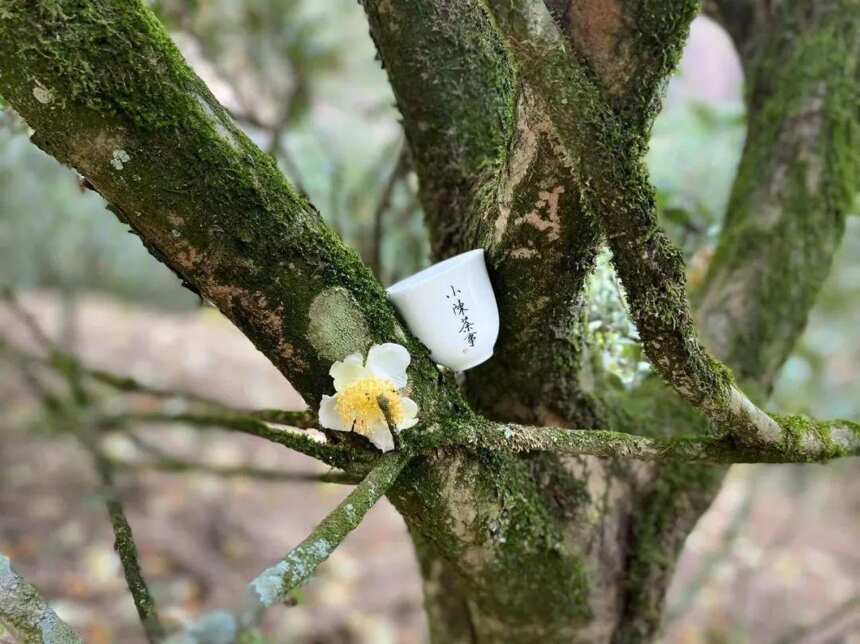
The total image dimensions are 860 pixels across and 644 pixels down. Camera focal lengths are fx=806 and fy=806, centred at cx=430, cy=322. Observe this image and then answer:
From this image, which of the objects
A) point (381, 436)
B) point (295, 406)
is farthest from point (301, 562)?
point (295, 406)

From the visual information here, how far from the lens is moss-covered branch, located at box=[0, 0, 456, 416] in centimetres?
70

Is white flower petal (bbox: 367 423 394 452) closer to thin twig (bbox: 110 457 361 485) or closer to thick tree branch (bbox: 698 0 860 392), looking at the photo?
thin twig (bbox: 110 457 361 485)

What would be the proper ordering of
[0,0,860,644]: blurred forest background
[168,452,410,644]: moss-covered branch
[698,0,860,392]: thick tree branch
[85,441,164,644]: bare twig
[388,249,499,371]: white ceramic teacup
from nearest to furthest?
[168,452,410,644]: moss-covered branch < [85,441,164,644]: bare twig < [388,249,499,371]: white ceramic teacup < [698,0,860,392]: thick tree branch < [0,0,860,644]: blurred forest background

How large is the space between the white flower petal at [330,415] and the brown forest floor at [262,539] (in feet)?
6.21

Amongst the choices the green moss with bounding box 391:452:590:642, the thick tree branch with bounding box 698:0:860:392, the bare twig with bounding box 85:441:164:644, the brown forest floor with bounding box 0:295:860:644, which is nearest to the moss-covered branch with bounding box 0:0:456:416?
the green moss with bounding box 391:452:590:642

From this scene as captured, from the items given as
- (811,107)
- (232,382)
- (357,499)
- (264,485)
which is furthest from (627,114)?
(232,382)

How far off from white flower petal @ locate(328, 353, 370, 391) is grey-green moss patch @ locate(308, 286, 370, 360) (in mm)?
14

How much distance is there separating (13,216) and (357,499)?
3679 millimetres

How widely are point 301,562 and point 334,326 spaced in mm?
251

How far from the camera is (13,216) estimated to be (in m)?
3.83

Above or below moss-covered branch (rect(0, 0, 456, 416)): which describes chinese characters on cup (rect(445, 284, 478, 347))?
above

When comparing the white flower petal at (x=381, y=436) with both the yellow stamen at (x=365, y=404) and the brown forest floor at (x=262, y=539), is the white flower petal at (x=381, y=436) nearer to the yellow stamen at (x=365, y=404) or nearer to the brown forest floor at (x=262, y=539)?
the yellow stamen at (x=365, y=404)

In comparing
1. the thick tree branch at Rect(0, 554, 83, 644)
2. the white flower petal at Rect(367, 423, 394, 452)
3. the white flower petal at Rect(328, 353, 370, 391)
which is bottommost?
the thick tree branch at Rect(0, 554, 83, 644)

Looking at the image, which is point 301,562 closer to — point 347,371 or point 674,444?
point 347,371
